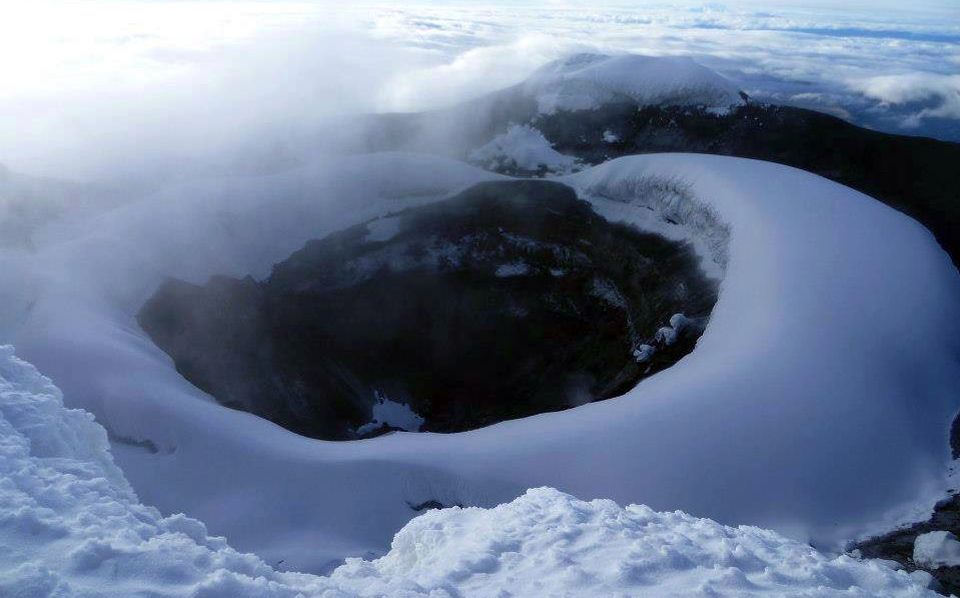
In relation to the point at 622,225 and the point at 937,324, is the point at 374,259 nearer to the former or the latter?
the point at 622,225

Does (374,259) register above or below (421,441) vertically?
below

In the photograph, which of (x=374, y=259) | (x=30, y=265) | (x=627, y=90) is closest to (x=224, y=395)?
(x=30, y=265)

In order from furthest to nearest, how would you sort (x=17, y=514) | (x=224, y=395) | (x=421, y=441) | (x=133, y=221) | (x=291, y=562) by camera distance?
1. (x=133, y=221)
2. (x=224, y=395)
3. (x=421, y=441)
4. (x=291, y=562)
5. (x=17, y=514)

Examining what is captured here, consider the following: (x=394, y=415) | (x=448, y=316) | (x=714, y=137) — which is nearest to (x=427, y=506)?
(x=394, y=415)

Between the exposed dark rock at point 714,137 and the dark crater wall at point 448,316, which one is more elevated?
the exposed dark rock at point 714,137

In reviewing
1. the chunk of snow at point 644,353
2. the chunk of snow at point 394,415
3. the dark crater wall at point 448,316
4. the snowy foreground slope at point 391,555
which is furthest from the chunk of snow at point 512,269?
the snowy foreground slope at point 391,555

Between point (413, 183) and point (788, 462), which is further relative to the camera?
point (413, 183)

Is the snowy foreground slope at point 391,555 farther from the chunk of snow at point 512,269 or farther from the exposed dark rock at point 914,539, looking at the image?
the chunk of snow at point 512,269

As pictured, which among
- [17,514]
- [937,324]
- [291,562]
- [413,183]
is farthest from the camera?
[413,183]
